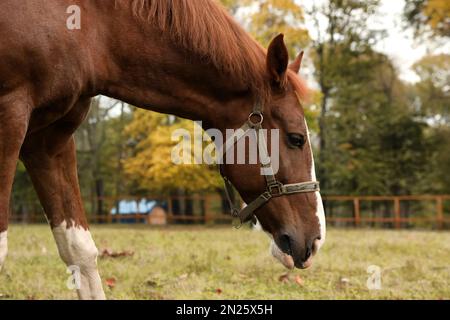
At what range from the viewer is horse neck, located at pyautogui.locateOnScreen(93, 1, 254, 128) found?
2.34 metres

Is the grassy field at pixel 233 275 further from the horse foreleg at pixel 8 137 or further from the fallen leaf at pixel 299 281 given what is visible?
the horse foreleg at pixel 8 137

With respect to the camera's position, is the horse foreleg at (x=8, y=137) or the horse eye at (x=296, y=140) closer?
the horse foreleg at (x=8, y=137)

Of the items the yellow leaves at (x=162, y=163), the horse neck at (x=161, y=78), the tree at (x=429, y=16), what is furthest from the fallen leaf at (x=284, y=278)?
the tree at (x=429, y=16)

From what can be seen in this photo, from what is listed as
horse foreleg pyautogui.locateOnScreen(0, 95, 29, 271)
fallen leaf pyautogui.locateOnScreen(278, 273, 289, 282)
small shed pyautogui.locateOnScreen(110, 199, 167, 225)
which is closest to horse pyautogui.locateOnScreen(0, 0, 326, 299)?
horse foreleg pyautogui.locateOnScreen(0, 95, 29, 271)

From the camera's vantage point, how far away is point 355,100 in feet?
73.9

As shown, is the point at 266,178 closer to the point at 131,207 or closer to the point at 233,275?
the point at 233,275

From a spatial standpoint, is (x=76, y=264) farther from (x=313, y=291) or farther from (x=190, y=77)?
(x=313, y=291)

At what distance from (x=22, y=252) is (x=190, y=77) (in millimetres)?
5273

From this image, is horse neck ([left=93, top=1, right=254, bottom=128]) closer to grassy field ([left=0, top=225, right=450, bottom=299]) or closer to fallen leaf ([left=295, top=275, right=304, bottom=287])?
grassy field ([left=0, top=225, right=450, bottom=299])

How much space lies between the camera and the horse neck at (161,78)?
2.34 m

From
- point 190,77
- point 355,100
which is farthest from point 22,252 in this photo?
point 355,100

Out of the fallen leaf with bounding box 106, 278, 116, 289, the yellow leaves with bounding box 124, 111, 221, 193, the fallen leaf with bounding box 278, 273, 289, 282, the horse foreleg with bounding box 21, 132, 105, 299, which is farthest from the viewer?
the yellow leaves with bounding box 124, 111, 221, 193

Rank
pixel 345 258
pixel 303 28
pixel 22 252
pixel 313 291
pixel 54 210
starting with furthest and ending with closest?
pixel 303 28
pixel 22 252
pixel 345 258
pixel 313 291
pixel 54 210

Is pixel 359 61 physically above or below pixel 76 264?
above
